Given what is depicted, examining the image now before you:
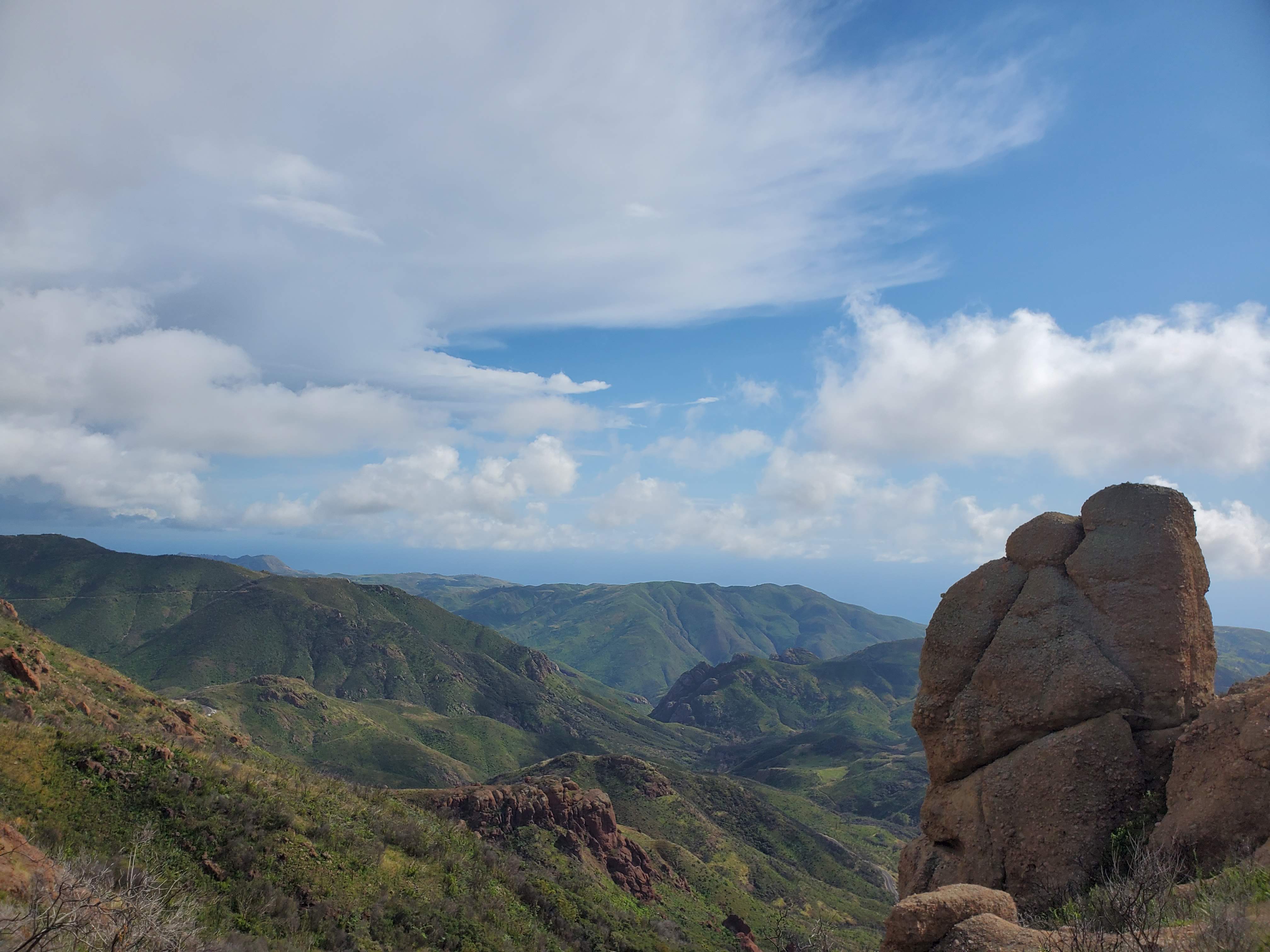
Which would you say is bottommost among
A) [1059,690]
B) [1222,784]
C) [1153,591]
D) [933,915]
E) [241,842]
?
[241,842]

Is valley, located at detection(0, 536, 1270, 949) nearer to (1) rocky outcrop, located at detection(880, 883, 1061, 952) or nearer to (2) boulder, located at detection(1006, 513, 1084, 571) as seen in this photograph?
(1) rocky outcrop, located at detection(880, 883, 1061, 952)

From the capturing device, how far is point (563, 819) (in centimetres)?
7056

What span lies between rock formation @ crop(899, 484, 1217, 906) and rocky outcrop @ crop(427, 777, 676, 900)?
50737mm

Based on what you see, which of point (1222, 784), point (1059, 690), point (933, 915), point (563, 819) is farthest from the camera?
point (563, 819)

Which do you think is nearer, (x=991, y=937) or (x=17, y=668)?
(x=991, y=937)

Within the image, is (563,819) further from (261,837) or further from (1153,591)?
(1153,591)

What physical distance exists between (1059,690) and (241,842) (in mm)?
32435

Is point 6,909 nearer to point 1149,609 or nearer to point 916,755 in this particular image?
point 1149,609

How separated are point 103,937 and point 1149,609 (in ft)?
83.4

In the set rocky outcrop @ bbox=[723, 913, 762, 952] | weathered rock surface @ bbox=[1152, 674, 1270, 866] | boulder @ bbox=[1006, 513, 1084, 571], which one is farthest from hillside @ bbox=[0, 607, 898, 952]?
boulder @ bbox=[1006, 513, 1084, 571]

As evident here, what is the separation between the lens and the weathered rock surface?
1354 centimetres

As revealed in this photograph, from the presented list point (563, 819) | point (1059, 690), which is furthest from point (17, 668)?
point (563, 819)

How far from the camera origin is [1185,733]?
1580 cm

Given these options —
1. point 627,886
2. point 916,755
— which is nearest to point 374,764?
point 627,886
